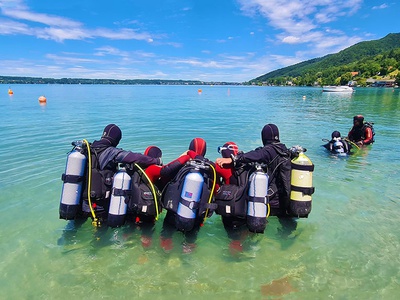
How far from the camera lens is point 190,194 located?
4.21m

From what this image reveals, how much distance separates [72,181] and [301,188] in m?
3.94

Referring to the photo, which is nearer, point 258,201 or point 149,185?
point 258,201

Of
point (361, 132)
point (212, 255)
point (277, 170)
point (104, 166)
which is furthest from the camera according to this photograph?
point (361, 132)

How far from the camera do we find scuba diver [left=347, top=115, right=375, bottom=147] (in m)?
11.6

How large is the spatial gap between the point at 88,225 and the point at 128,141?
9.46 metres

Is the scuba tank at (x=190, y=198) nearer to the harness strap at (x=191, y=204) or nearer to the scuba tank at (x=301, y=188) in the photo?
the harness strap at (x=191, y=204)

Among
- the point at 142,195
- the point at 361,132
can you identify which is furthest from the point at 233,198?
the point at 361,132

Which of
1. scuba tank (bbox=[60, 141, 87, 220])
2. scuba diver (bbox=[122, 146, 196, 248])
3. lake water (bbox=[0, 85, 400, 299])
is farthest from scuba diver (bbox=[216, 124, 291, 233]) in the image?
scuba tank (bbox=[60, 141, 87, 220])

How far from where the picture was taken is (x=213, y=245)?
16.2 feet

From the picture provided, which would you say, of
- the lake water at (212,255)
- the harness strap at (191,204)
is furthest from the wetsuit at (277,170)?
the harness strap at (191,204)

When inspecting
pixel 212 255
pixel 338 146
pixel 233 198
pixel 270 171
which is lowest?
pixel 212 255

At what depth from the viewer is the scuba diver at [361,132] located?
38.1ft

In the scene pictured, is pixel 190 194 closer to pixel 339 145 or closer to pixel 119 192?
pixel 119 192

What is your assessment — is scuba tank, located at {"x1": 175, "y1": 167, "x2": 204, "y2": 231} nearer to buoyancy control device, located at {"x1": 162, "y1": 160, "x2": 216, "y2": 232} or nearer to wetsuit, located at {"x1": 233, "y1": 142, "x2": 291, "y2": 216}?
buoyancy control device, located at {"x1": 162, "y1": 160, "x2": 216, "y2": 232}
